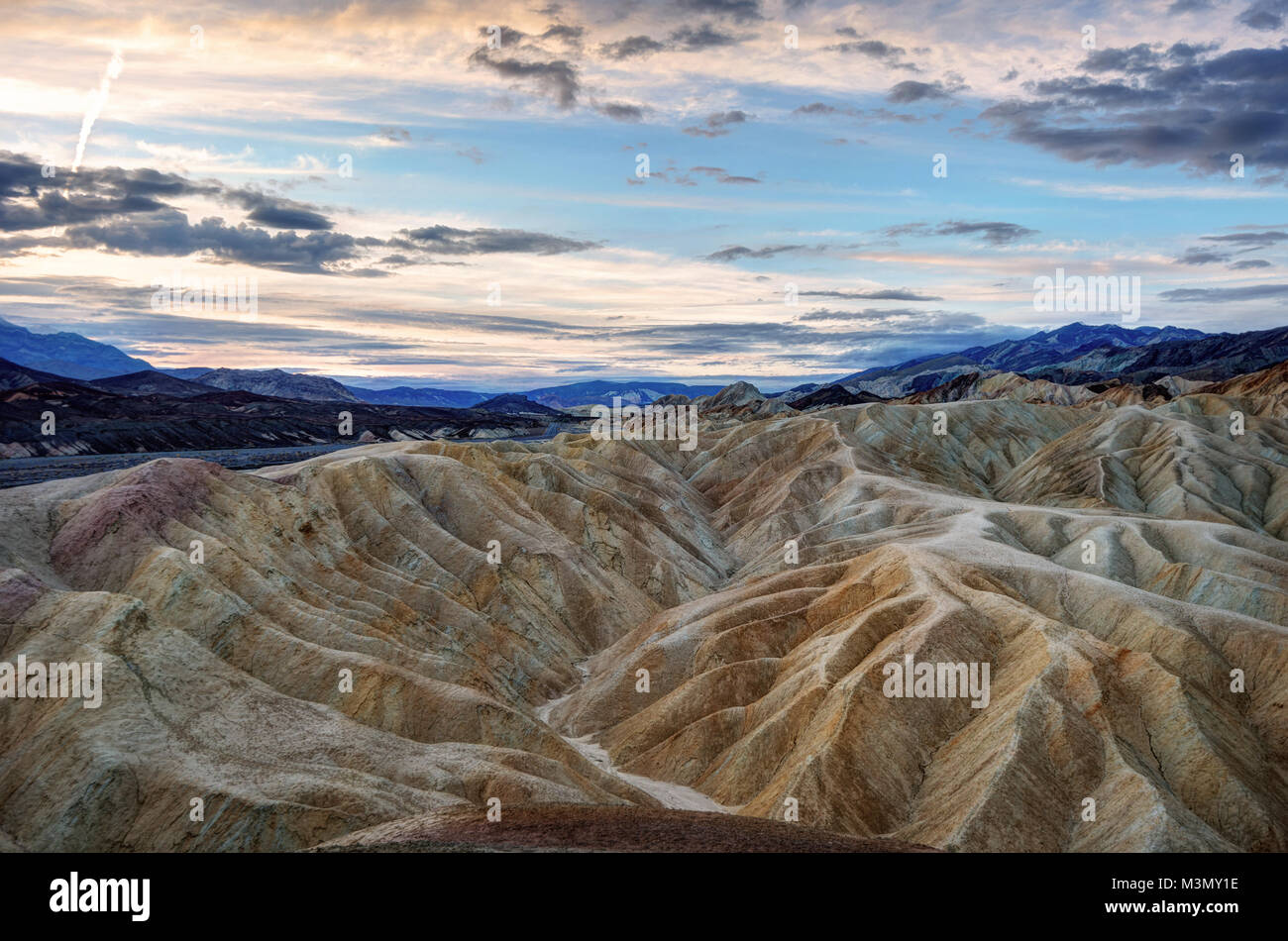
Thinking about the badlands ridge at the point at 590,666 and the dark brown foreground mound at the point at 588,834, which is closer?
the dark brown foreground mound at the point at 588,834

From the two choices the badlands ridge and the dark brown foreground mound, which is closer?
the dark brown foreground mound

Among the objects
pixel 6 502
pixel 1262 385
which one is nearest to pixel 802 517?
pixel 6 502

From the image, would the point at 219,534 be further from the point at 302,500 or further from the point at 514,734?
the point at 514,734
